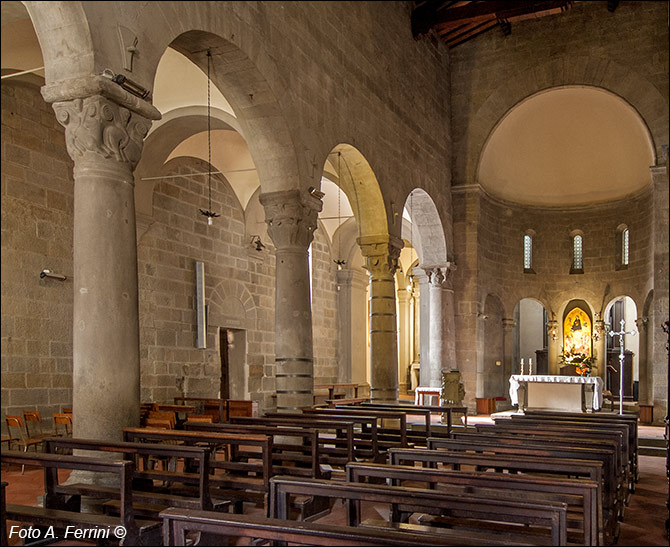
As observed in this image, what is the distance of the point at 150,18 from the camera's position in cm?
587

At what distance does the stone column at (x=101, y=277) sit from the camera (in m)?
5.07

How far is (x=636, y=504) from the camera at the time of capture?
6.54 meters

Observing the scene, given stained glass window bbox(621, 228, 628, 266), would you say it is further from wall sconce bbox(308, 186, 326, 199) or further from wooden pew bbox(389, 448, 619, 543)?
wooden pew bbox(389, 448, 619, 543)

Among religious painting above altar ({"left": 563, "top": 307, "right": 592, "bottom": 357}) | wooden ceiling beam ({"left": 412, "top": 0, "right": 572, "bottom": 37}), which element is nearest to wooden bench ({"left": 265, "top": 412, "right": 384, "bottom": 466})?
wooden ceiling beam ({"left": 412, "top": 0, "right": 572, "bottom": 37})

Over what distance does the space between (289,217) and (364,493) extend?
6187 mm

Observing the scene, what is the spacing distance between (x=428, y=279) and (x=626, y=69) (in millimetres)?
6475

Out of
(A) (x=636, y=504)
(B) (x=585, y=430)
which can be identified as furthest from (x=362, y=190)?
(A) (x=636, y=504)

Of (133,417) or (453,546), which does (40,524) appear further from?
(453,546)

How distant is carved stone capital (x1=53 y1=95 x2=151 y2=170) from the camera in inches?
203

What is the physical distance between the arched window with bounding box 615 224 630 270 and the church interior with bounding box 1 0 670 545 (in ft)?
0.20

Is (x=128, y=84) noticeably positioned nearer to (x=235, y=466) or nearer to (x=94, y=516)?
(x=235, y=466)

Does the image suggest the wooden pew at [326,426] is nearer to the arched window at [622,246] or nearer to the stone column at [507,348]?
the stone column at [507,348]

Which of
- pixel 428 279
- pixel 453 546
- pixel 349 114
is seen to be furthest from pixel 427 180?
pixel 453 546

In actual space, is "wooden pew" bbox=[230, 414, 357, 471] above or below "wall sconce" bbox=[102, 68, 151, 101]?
below
